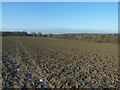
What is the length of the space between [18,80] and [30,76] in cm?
63

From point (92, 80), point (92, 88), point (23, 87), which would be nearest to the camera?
point (23, 87)

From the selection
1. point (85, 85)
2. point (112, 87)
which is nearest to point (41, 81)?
point (85, 85)

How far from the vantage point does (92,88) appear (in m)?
4.41

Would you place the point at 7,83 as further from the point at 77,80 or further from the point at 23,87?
the point at 77,80

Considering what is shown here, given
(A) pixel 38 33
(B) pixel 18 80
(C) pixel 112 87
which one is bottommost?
(C) pixel 112 87

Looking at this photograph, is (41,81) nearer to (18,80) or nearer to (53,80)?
(53,80)

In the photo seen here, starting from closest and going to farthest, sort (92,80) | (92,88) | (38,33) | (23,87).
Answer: (23,87) < (92,88) < (92,80) < (38,33)

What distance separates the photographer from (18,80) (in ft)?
15.3

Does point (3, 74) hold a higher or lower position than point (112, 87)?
higher

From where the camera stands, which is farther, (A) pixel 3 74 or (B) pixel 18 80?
(A) pixel 3 74

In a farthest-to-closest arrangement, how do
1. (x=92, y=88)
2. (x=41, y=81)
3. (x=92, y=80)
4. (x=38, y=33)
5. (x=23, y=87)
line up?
(x=38, y=33) < (x=92, y=80) < (x=41, y=81) < (x=92, y=88) < (x=23, y=87)

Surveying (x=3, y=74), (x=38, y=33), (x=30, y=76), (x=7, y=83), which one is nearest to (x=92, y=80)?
(x=30, y=76)

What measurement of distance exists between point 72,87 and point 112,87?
159cm

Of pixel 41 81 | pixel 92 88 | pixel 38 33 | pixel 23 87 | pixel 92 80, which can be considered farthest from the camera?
pixel 38 33
